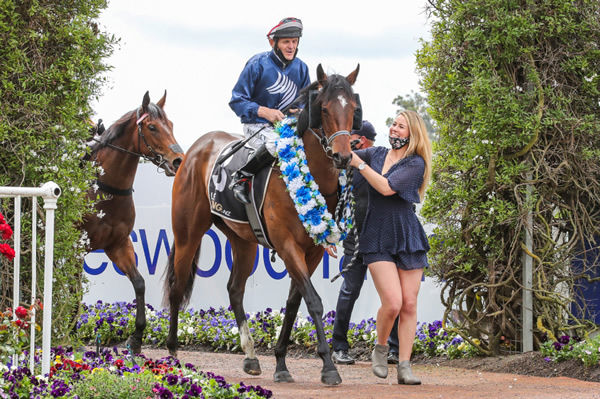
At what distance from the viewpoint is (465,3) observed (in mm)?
6469

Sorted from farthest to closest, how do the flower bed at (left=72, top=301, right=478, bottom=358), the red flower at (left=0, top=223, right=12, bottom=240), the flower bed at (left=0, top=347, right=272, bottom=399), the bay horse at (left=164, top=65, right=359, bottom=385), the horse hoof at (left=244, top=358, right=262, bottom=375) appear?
the flower bed at (left=72, top=301, right=478, bottom=358), the horse hoof at (left=244, top=358, right=262, bottom=375), the bay horse at (left=164, top=65, right=359, bottom=385), the red flower at (left=0, top=223, right=12, bottom=240), the flower bed at (left=0, top=347, right=272, bottom=399)

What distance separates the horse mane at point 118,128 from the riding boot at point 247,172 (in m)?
1.49

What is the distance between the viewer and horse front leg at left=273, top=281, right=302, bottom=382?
20.1ft

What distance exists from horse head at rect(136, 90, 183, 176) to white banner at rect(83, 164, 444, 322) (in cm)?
169

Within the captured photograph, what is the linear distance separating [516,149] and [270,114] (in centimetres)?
195

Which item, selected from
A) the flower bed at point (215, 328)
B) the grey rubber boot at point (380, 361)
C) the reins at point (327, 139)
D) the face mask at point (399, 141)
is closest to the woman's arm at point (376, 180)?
the reins at point (327, 139)

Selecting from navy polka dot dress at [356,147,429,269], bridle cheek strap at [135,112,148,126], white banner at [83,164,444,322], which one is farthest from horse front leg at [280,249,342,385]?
white banner at [83,164,444,322]

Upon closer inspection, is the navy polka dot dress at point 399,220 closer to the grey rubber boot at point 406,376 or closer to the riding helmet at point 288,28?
the grey rubber boot at point 406,376

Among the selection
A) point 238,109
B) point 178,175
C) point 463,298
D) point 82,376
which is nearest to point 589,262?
point 463,298

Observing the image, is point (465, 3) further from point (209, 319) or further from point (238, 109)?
point (209, 319)

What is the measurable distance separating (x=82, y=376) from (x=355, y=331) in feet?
12.4

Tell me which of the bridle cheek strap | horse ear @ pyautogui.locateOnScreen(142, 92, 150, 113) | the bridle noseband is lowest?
the bridle noseband

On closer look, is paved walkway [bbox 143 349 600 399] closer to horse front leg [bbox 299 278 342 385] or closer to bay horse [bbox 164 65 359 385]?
horse front leg [bbox 299 278 342 385]

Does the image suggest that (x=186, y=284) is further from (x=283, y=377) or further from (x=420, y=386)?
(x=420, y=386)
